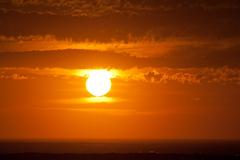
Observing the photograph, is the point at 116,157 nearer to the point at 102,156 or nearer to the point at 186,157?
the point at 102,156

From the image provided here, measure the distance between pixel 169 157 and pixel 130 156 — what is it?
2978 mm

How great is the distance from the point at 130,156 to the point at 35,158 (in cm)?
678

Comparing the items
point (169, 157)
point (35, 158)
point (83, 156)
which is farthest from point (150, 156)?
point (35, 158)

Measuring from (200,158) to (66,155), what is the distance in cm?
996

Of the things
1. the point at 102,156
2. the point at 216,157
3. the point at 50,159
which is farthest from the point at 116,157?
the point at 216,157

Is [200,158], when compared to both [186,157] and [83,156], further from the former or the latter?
[83,156]

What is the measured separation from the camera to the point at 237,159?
5000 centimetres

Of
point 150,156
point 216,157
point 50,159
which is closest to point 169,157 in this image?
point 150,156

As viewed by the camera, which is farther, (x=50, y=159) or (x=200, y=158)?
(x=200, y=158)

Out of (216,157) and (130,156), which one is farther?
(216,157)

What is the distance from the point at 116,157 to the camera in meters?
48.3

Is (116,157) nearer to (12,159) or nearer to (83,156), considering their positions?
(83,156)

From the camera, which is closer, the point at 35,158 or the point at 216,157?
the point at 35,158

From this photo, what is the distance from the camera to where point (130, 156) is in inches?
1873
